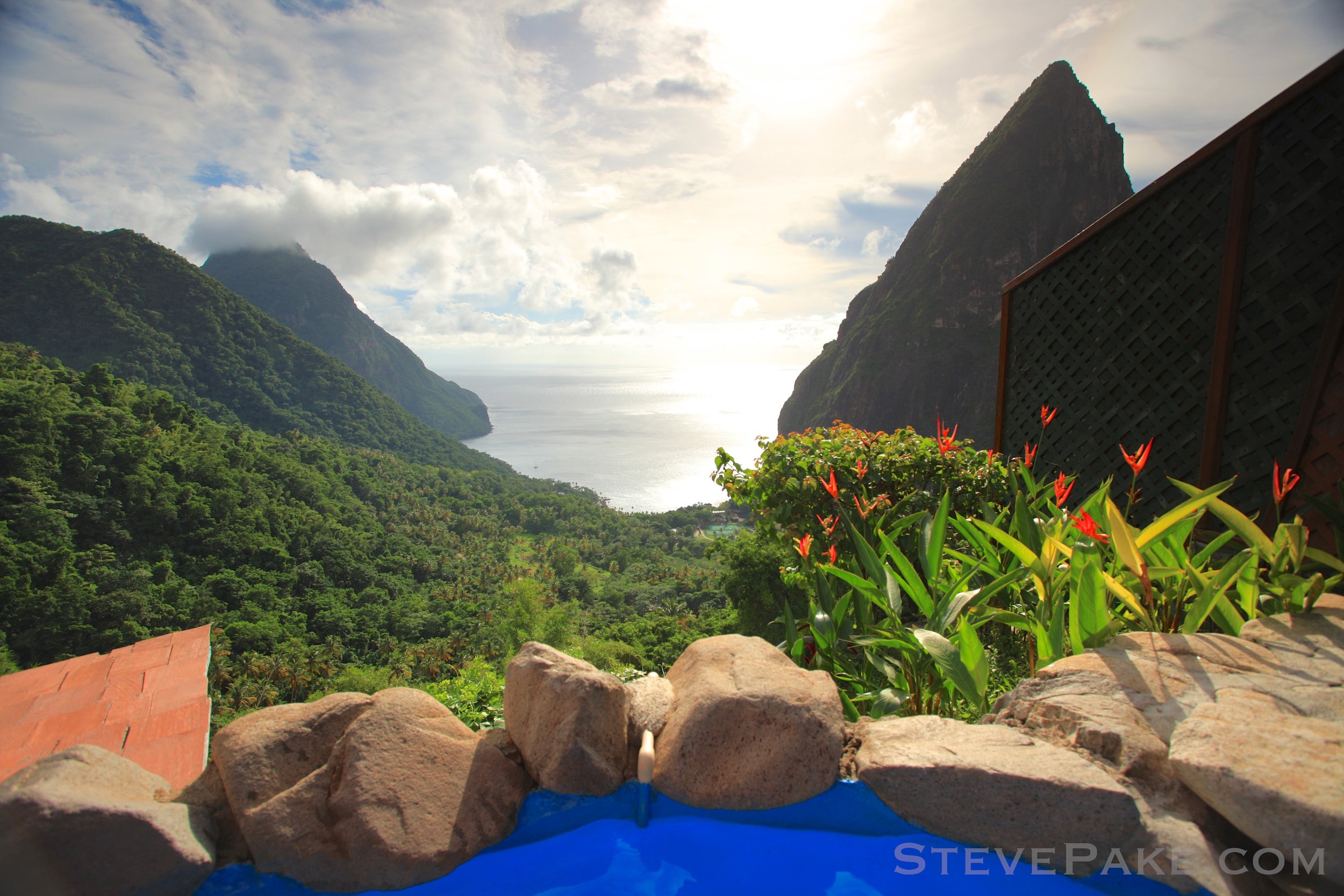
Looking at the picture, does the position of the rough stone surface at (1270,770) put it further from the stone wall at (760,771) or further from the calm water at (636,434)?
the calm water at (636,434)

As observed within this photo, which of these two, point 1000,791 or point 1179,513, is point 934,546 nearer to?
point 1179,513

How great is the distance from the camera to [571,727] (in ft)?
4.79

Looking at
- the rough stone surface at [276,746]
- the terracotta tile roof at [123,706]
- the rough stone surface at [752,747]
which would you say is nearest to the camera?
the rough stone surface at [276,746]

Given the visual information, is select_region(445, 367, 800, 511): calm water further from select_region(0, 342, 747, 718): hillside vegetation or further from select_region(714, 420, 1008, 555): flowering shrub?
select_region(714, 420, 1008, 555): flowering shrub

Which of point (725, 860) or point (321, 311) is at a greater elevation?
point (321, 311)

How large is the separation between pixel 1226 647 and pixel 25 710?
7.78 meters

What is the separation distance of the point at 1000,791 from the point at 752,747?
539mm

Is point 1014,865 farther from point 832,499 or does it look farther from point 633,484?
point 633,484

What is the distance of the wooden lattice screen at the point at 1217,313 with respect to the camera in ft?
6.93

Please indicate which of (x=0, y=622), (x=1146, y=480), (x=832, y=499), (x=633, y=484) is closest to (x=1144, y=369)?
(x=1146, y=480)

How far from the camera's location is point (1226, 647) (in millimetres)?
1483

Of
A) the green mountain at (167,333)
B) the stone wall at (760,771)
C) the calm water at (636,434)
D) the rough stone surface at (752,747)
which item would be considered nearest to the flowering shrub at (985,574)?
the stone wall at (760,771)

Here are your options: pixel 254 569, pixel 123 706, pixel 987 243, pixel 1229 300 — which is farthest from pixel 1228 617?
pixel 987 243

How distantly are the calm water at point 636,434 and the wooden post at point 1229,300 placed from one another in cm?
1993
